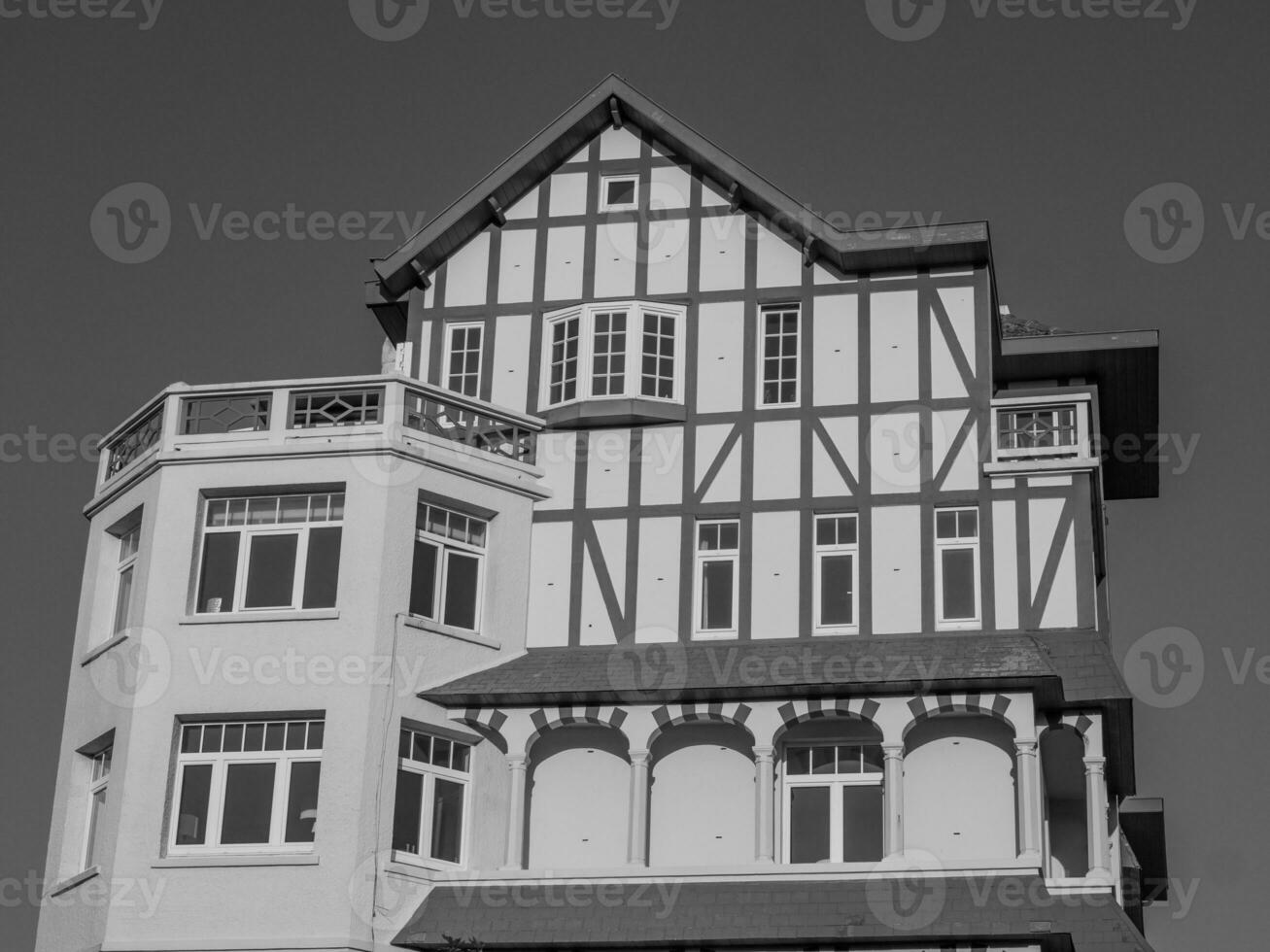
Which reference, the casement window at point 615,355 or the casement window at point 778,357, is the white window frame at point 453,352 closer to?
the casement window at point 615,355

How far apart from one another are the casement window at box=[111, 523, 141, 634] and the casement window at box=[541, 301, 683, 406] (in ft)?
20.9

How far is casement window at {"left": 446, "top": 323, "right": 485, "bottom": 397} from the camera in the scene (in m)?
32.1

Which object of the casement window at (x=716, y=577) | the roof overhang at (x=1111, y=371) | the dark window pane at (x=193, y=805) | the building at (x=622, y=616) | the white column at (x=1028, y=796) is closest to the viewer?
the white column at (x=1028, y=796)

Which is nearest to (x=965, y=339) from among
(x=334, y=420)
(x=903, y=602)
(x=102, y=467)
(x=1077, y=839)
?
(x=903, y=602)

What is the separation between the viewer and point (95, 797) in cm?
2930

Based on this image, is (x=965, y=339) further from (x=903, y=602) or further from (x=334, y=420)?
(x=334, y=420)

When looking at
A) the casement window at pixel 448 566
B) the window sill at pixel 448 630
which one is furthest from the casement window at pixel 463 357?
the window sill at pixel 448 630

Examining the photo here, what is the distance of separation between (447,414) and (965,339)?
7.63 m

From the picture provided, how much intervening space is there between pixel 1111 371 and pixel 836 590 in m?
Result: 6.64

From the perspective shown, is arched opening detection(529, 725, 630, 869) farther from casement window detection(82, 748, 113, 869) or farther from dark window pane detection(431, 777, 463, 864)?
casement window detection(82, 748, 113, 869)

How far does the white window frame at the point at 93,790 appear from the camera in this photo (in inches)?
1136

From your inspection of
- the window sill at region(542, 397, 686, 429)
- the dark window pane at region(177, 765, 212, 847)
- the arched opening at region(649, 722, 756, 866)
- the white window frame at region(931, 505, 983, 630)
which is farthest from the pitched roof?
the window sill at region(542, 397, 686, 429)

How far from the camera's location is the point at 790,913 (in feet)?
86.7

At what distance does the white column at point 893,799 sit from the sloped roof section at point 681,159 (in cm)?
764
